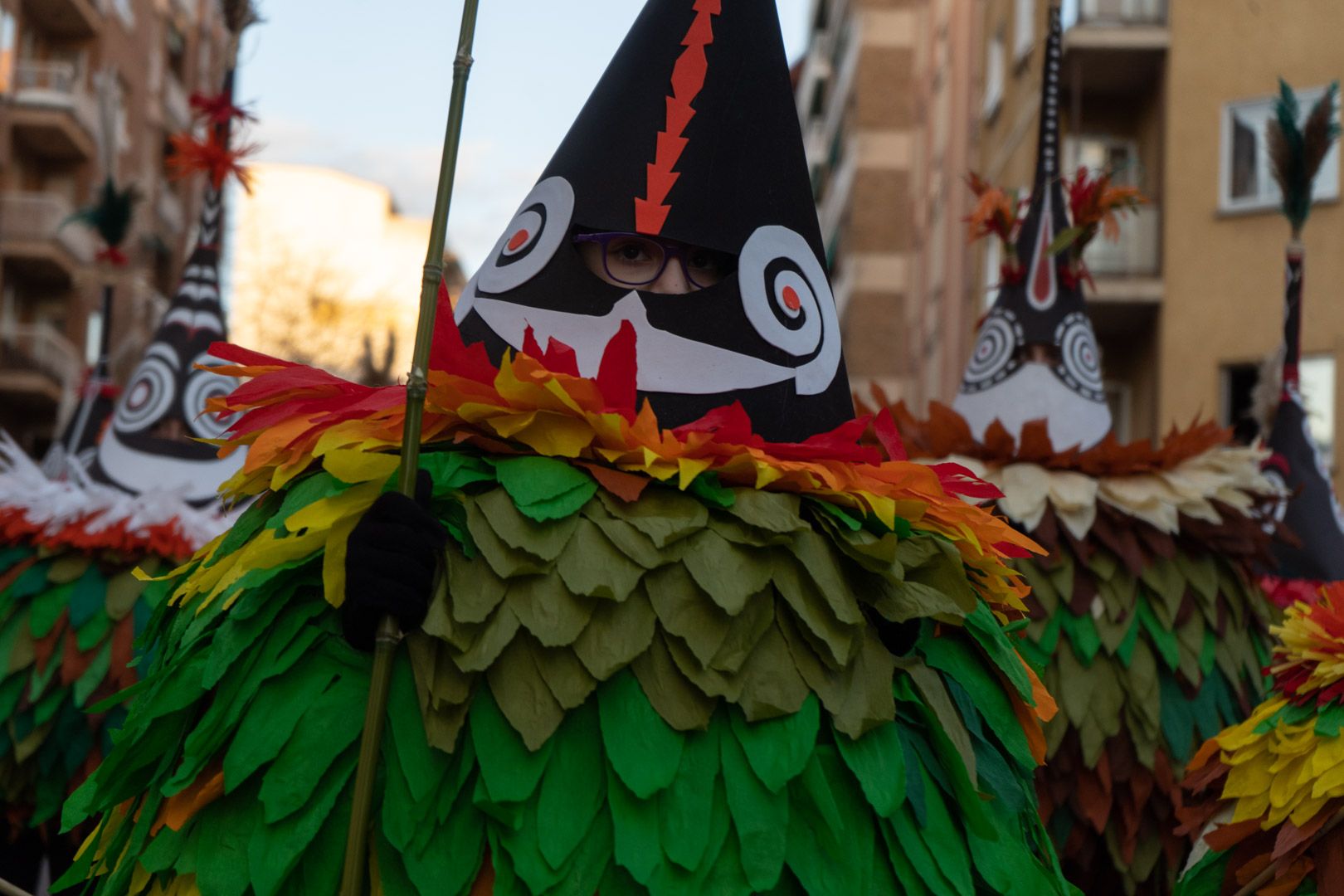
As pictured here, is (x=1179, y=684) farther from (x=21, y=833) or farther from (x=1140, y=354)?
(x=1140, y=354)

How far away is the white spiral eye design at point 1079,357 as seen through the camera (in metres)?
5.16

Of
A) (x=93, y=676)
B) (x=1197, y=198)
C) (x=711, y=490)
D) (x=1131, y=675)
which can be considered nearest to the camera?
(x=711, y=490)

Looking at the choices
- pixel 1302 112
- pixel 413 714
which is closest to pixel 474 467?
pixel 413 714

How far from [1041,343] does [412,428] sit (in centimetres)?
326

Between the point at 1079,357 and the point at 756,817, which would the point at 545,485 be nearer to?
the point at 756,817

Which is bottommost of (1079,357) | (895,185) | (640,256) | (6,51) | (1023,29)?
(1079,357)

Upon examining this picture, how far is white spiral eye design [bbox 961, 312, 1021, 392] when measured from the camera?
5.19m

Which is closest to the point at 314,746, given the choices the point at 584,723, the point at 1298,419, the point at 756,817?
the point at 584,723

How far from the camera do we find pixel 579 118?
9.79 ft

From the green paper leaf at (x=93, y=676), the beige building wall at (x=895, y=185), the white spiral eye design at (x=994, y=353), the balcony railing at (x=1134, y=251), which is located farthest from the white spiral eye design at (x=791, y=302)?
the beige building wall at (x=895, y=185)

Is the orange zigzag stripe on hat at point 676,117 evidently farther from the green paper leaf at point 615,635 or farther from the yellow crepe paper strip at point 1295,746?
the yellow crepe paper strip at point 1295,746

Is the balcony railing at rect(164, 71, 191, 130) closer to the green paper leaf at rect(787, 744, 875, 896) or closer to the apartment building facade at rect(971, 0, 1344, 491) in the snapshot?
the apartment building facade at rect(971, 0, 1344, 491)

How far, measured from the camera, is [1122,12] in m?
15.2

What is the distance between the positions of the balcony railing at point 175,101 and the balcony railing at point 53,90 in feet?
16.5
